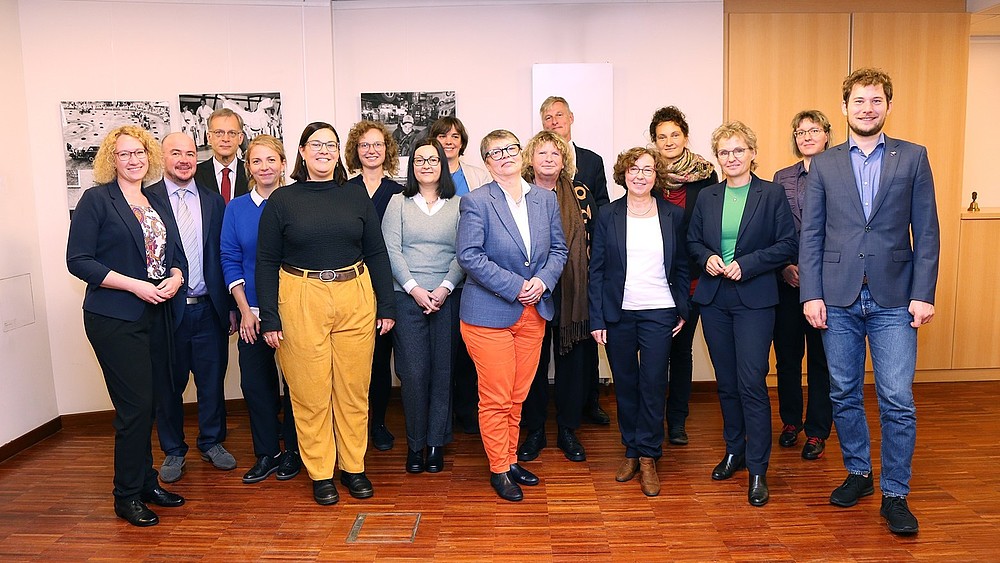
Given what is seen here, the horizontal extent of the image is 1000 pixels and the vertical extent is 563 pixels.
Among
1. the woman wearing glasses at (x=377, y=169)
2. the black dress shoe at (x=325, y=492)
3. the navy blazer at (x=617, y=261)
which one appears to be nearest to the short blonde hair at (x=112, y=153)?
the woman wearing glasses at (x=377, y=169)

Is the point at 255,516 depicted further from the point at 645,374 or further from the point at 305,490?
the point at 645,374

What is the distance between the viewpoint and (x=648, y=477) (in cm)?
380

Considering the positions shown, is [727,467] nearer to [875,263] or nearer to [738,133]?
[875,263]

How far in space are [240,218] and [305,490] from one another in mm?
1467

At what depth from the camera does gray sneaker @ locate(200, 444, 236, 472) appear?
13.8 feet

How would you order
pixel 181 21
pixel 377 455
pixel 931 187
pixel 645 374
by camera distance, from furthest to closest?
pixel 181 21 < pixel 377 455 < pixel 645 374 < pixel 931 187

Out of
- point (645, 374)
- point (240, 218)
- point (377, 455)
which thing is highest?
point (240, 218)

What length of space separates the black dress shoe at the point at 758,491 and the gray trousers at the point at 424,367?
1615 millimetres

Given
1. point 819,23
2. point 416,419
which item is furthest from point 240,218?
point 819,23

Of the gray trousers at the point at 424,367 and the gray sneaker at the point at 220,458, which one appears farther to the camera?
the gray sneaker at the point at 220,458

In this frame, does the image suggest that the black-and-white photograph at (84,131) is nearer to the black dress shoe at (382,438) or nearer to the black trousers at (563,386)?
the black dress shoe at (382,438)

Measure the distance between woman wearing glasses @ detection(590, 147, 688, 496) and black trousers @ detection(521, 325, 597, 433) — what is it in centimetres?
28

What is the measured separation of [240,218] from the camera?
385 centimetres

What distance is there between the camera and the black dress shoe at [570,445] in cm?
421
